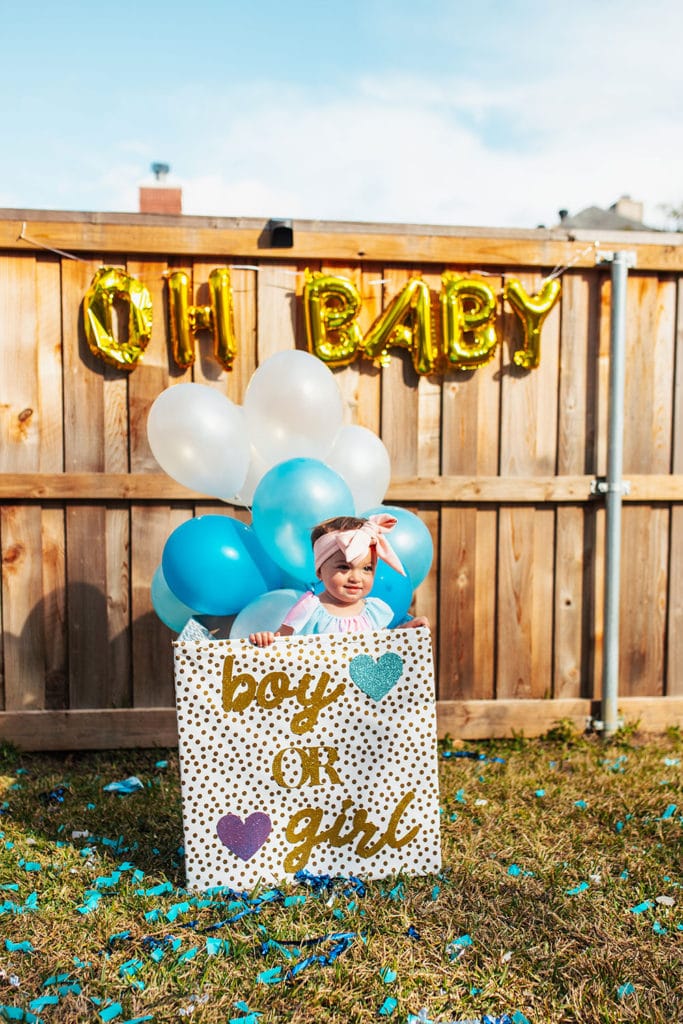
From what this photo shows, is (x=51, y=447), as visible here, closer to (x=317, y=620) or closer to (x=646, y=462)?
(x=317, y=620)

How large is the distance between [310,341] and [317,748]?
1828 millimetres

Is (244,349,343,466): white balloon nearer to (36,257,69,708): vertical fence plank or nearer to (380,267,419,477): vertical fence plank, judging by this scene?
Answer: (380,267,419,477): vertical fence plank

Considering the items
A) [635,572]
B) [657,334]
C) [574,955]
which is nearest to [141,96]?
[657,334]

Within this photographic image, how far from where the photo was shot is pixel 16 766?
3.44 metres

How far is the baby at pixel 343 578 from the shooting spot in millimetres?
2375

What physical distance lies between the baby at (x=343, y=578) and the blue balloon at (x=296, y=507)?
52 millimetres

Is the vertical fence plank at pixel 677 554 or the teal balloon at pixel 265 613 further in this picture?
the vertical fence plank at pixel 677 554

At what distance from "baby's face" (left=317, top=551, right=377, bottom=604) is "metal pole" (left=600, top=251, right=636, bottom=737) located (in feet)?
5.50

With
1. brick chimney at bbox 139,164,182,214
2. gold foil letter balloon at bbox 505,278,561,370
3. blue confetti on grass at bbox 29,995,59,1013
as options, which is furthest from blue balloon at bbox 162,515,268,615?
brick chimney at bbox 139,164,182,214

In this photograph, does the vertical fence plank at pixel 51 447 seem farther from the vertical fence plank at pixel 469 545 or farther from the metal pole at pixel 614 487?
the metal pole at pixel 614 487

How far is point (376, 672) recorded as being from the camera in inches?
93.8

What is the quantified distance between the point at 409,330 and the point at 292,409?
1074 millimetres

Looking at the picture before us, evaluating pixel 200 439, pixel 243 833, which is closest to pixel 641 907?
pixel 243 833

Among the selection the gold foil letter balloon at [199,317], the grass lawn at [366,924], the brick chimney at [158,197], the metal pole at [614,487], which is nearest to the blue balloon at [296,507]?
the grass lawn at [366,924]
